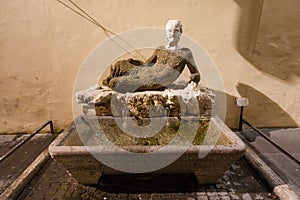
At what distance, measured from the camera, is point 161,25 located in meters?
3.12

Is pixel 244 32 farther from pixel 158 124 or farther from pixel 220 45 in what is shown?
pixel 158 124

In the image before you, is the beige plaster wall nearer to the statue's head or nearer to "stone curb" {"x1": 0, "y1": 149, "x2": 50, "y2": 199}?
the statue's head

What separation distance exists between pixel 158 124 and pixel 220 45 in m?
1.57

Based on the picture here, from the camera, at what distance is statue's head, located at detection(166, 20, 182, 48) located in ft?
8.11

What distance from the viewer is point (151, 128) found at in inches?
97.7

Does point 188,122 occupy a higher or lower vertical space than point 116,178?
higher

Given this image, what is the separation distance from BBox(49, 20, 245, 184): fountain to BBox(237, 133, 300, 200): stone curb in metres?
0.49

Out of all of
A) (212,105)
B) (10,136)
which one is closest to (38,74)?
(10,136)

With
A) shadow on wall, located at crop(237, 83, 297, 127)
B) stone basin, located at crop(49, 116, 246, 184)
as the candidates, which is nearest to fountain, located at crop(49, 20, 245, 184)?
stone basin, located at crop(49, 116, 246, 184)

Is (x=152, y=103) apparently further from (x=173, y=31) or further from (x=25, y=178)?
(x=25, y=178)

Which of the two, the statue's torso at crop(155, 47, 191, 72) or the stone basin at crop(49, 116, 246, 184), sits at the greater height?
the statue's torso at crop(155, 47, 191, 72)

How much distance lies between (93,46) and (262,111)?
107 inches

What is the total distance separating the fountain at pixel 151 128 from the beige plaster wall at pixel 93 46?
73 centimetres

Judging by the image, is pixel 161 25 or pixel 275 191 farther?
Result: pixel 161 25
